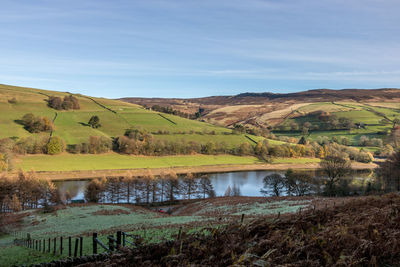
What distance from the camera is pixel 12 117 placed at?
4456 inches

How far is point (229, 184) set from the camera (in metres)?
77.1

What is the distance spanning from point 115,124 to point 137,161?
3792 centimetres

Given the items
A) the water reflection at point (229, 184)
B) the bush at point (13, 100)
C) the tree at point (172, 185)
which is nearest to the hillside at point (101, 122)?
the bush at point (13, 100)

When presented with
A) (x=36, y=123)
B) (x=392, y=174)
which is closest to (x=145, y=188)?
(x=392, y=174)

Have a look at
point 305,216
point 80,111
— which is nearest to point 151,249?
point 305,216

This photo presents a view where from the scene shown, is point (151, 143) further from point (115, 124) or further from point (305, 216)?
point (305, 216)

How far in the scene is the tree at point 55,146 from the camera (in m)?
94.2

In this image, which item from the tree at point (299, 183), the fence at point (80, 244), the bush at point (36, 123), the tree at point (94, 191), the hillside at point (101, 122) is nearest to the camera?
the fence at point (80, 244)

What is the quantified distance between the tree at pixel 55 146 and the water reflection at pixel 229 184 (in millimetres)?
22713

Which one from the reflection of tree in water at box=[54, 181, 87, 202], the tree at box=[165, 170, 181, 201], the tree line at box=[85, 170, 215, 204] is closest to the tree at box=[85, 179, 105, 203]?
the tree line at box=[85, 170, 215, 204]

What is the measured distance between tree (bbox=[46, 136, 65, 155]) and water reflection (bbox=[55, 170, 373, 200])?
22.7 m

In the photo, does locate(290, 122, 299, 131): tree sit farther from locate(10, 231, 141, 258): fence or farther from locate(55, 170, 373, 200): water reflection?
locate(10, 231, 141, 258): fence

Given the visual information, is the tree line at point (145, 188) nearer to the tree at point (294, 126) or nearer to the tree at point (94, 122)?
the tree at point (94, 122)

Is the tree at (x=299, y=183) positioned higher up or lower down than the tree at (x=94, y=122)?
lower down
